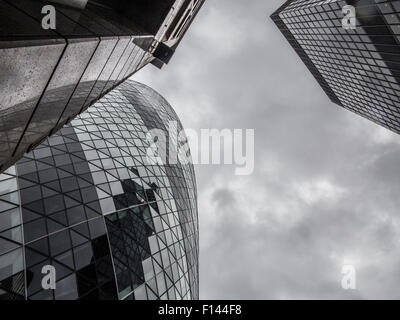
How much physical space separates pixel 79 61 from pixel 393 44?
2975 cm

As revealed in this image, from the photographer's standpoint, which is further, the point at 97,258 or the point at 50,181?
the point at 50,181

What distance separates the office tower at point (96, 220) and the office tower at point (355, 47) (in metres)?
26.8

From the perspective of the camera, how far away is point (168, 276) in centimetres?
1877

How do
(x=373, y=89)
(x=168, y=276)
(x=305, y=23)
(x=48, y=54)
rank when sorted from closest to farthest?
1. (x=48, y=54)
2. (x=168, y=276)
3. (x=373, y=89)
4. (x=305, y=23)

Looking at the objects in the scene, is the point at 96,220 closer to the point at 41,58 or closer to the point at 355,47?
the point at 41,58

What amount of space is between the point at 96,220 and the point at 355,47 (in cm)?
3499

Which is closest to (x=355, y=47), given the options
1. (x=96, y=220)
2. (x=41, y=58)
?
(x=96, y=220)

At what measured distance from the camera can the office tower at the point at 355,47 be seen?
77.0ft

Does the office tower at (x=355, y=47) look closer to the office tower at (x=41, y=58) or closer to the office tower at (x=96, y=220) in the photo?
the office tower at (x=41, y=58)

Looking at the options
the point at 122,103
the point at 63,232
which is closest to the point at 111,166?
the point at 63,232

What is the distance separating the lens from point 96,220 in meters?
15.5

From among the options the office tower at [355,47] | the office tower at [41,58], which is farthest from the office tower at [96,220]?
the office tower at [355,47]

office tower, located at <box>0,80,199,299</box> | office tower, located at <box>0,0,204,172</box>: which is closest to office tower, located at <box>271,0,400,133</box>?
office tower, located at <box>0,0,204,172</box>

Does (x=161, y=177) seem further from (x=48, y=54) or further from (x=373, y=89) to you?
(x=373, y=89)
